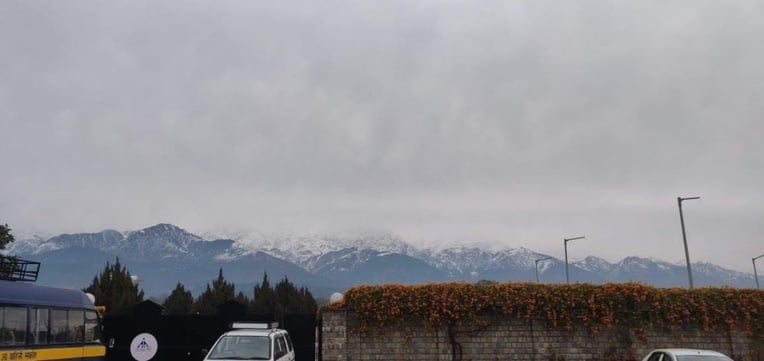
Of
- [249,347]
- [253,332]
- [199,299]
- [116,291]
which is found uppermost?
[116,291]

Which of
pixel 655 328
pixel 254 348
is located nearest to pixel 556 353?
pixel 655 328

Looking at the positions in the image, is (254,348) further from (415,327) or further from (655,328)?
(655,328)

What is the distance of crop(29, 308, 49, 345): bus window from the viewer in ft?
42.3

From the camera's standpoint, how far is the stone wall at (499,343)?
60.4 ft

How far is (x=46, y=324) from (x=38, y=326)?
0.34 m

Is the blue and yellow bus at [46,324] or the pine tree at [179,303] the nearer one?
the blue and yellow bus at [46,324]

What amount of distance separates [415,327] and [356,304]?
6.51ft

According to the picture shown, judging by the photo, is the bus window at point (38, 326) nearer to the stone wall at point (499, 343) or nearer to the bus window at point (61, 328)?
the bus window at point (61, 328)

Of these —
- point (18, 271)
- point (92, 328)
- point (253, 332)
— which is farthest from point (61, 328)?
point (253, 332)

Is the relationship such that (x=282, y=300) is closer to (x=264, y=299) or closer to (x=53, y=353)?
(x=264, y=299)

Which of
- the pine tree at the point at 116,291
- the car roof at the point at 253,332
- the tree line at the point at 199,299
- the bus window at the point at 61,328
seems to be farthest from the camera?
the tree line at the point at 199,299

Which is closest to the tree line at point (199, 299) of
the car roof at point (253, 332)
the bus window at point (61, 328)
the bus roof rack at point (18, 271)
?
the bus roof rack at point (18, 271)

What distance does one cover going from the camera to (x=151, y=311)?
1992cm

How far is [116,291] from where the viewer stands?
108 feet
